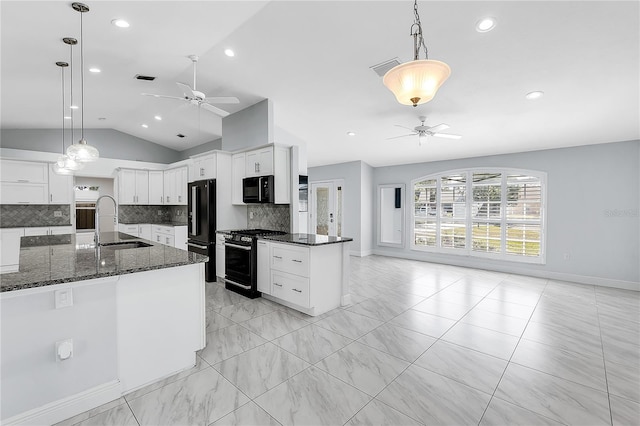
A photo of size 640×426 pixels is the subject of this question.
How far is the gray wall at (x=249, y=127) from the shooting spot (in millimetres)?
4629

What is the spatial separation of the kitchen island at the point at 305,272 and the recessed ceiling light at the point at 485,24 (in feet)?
8.33

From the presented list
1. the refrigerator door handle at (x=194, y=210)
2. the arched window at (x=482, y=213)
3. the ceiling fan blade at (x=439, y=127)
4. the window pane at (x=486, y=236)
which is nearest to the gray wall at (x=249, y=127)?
the refrigerator door handle at (x=194, y=210)

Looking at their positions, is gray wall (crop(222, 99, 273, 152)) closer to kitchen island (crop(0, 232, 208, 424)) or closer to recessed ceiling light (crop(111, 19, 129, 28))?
recessed ceiling light (crop(111, 19, 129, 28))

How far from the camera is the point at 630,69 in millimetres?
2900

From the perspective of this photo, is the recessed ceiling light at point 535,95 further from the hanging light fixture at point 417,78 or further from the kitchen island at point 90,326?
the kitchen island at point 90,326

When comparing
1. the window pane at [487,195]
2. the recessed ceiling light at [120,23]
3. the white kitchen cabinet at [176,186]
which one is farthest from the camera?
the white kitchen cabinet at [176,186]

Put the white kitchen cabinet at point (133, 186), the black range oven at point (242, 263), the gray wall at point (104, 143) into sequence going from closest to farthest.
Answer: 1. the black range oven at point (242, 263)
2. the gray wall at point (104, 143)
3. the white kitchen cabinet at point (133, 186)

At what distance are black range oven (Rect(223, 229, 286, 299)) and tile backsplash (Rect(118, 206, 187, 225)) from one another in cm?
335

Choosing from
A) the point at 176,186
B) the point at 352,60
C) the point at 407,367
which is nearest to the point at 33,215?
the point at 176,186

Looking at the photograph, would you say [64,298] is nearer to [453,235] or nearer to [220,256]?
[220,256]

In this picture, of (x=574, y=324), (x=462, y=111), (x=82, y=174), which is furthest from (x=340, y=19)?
(x=82, y=174)

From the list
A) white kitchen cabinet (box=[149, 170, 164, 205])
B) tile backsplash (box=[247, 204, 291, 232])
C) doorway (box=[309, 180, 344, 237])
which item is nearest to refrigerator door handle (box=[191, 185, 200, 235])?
tile backsplash (box=[247, 204, 291, 232])

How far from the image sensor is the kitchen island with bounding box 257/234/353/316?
3455 mm

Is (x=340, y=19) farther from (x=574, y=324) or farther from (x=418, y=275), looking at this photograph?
(x=418, y=275)
